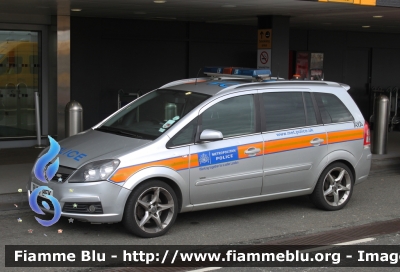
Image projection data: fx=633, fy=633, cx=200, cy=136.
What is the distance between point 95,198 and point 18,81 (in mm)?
7392

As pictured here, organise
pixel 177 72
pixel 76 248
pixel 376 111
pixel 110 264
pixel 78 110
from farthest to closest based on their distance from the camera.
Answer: pixel 177 72, pixel 376 111, pixel 78 110, pixel 76 248, pixel 110 264

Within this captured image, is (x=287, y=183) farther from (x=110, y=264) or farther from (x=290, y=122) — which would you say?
(x=110, y=264)

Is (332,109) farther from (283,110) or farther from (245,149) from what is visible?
(245,149)

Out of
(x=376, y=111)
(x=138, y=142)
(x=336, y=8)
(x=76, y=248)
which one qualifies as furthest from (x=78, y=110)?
(x=376, y=111)

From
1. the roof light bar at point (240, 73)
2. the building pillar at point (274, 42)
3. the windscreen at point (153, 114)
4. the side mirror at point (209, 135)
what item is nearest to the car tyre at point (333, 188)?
the roof light bar at point (240, 73)

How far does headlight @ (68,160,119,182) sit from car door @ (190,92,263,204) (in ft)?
3.14

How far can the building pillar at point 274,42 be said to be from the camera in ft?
41.1

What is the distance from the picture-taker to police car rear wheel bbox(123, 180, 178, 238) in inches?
270

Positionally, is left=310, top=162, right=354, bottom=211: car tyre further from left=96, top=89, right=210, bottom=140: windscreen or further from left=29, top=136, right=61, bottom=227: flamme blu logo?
left=29, top=136, right=61, bottom=227: flamme blu logo

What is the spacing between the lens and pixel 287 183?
8.02 meters

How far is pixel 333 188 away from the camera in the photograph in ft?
27.8

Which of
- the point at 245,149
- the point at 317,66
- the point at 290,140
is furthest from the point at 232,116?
the point at 317,66

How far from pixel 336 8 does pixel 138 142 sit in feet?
18.1

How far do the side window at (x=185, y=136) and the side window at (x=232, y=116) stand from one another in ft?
0.49
